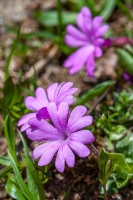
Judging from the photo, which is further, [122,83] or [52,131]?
[122,83]

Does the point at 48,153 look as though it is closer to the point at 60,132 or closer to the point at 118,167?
the point at 60,132

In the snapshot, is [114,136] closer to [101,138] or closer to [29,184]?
[101,138]

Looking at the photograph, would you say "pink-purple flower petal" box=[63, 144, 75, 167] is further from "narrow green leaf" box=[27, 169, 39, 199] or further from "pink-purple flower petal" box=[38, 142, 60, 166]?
"narrow green leaf" box=[27, 169, 39, 199]

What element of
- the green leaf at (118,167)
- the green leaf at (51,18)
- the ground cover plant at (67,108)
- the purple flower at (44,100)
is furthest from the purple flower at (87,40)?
the green leaf at (118,167)

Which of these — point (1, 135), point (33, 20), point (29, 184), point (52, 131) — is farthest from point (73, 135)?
point (33, 20)

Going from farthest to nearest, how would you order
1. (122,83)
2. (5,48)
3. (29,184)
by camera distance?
(5,48)
(122,83)
(29,184)

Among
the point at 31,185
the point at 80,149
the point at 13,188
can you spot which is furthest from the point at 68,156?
the point at 13,188

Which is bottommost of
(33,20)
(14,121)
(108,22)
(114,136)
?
(114,136)

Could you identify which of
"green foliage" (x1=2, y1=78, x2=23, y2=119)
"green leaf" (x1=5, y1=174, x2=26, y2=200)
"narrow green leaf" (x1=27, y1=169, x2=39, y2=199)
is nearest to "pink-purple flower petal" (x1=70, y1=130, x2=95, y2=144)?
"narrow green leaf" (x1=27, y1=169, x2=39, y2=199)
